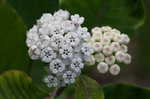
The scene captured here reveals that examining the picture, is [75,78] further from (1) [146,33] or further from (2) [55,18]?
(1) [146,33]

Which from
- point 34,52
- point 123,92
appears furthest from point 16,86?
point 123,92

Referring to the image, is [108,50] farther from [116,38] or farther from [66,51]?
[66,51]

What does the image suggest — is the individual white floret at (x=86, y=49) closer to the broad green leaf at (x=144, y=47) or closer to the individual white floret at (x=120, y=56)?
the individual white floret at (x=120, y=56)

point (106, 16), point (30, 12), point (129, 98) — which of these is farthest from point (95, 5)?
point (129, 98)

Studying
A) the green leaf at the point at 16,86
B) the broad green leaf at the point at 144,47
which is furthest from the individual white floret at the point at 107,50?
the broad green leaf at the point at 144,47

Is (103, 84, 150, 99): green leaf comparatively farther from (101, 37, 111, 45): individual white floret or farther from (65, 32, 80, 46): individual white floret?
(65, 32, 80, 46): individual white floret

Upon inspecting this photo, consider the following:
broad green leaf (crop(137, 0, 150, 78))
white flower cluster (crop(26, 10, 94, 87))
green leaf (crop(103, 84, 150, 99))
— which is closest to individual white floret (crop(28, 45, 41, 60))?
white flower cluster (crop(26, 10, 94, 87))
